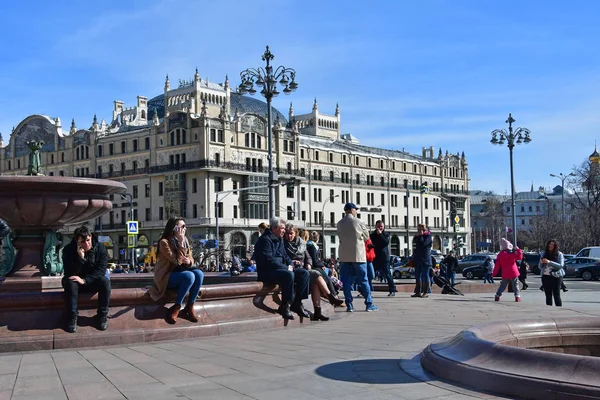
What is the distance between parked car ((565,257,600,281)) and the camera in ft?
120

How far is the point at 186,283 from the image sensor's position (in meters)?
9.09

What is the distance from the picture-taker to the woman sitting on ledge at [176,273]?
9.10 metres

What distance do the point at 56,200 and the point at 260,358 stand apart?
5.49 meters

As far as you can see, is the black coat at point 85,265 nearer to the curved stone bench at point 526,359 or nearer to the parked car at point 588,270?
the curved stone bench at point 526,359

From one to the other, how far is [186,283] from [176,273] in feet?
0.71

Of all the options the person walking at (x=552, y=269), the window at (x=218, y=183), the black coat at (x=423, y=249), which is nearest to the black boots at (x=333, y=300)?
the black coat at (x=423, y=249)

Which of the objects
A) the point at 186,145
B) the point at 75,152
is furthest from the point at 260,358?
the point at 75,152

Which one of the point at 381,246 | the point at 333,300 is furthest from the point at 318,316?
the point at 381,246

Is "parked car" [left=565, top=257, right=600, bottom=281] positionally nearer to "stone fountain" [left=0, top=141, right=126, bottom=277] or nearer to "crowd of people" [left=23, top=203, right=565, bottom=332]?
"crowd of people" [left=23, top=203, right=565, bottom=332]

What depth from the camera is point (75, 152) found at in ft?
276

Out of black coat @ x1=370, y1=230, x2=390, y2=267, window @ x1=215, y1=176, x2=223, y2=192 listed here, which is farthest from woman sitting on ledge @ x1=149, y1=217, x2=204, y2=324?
window @ x1=215, y1=176, x2=223, y2=192

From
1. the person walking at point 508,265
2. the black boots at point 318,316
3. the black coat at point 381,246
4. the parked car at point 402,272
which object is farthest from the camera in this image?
the parked car at point 402,272

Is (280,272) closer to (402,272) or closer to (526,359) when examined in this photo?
(526,359)

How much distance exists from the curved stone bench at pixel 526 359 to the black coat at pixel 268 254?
13.5 feet
